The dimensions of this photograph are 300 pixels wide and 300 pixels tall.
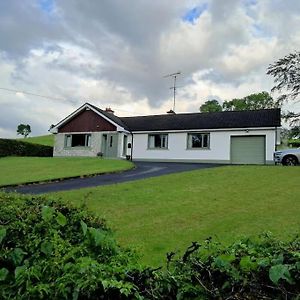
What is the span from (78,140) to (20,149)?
23.2 feet

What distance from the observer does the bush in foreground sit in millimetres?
2197

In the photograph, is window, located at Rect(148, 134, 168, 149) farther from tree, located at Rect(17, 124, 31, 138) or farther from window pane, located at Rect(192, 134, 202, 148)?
tree, located at Rect(17, 124, 31, 138)

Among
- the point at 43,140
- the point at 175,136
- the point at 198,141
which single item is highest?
the point at 43,140

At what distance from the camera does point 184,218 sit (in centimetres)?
903

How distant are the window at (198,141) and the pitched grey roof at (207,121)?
29.8 inches

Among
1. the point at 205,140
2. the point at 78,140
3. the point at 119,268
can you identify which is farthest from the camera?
the point at 78,140

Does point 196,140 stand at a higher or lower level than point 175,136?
lower

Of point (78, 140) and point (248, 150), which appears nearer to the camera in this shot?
point (248, 150)

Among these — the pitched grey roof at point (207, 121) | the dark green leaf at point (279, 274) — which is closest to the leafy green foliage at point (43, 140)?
the pitched grey roof at point (207, 121)

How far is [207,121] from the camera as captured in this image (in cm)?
3309

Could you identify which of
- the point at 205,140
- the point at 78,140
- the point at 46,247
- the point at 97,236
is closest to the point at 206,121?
the point at 205,140

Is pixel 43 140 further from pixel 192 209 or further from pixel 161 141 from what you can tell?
pixel 192 209

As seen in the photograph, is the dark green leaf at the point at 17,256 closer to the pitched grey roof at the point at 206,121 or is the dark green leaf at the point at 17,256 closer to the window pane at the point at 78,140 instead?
the pitched grey roof at the point at 206,121

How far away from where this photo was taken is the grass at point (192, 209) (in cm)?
738
